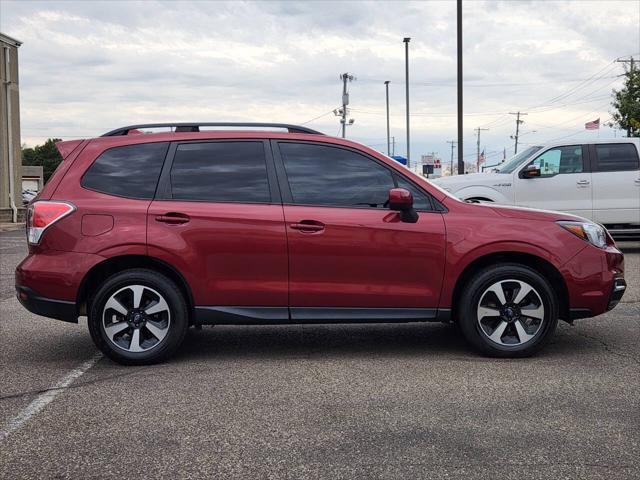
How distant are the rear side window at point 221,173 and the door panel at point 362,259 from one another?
35 centimetres

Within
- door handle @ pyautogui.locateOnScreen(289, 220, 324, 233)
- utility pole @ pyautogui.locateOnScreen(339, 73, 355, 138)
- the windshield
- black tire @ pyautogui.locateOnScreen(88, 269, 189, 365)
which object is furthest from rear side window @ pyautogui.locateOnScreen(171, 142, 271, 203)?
utility pole @ pyautogui.locateOnScreen(339, 73, 355, 138)

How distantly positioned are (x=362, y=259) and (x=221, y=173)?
1.28 meters

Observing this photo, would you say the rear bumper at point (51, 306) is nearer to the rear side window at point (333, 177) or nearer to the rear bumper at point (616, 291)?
the rear side window at point (333, 177)

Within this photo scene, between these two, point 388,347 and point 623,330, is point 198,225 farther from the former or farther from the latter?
point 623,330

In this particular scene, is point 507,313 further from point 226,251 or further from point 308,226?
point 226,251

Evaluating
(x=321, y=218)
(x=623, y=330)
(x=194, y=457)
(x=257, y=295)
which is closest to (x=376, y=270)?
(x=321, y=218)

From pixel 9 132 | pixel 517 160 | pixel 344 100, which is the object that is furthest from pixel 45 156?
pixel 517 160

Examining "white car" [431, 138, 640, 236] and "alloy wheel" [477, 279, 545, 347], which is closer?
"alloy wheel" [477, 279, 545, 347]

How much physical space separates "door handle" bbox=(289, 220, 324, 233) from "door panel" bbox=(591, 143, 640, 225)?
8.67 meters

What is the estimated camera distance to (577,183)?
12555 mm

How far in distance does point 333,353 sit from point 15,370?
8.02ft

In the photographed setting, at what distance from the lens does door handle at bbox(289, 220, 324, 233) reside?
5.42 m

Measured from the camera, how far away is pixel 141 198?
5.49 metres

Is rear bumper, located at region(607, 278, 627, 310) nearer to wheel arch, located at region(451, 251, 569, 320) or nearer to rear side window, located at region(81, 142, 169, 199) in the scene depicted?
wheel arch, located at region(451, 251, 569, 320)
